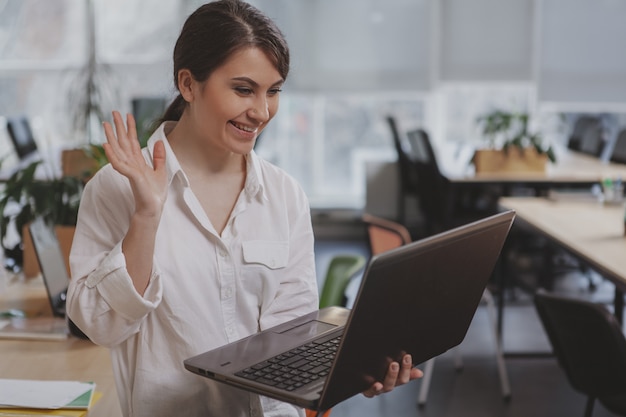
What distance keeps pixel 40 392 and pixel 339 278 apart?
101 centimetres

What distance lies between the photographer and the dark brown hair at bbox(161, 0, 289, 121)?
158 centimetres

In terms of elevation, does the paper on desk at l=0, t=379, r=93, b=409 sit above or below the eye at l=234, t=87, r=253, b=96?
below

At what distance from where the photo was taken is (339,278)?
2.60 m

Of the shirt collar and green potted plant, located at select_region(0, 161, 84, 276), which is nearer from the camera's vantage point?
the shirt collar

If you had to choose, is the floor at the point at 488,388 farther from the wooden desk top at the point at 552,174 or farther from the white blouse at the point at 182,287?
the white blouse at the point at 182,287

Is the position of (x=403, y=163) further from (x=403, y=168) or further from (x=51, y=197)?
(x=51, y=197)

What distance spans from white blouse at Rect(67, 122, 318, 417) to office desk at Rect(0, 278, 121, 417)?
0.27m

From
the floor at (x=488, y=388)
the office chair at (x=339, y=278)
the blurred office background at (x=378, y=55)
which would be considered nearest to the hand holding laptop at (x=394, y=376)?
the office chair at (x=339, y=278)

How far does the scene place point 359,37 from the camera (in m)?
7.28

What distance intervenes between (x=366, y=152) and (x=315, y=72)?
31.8 inches

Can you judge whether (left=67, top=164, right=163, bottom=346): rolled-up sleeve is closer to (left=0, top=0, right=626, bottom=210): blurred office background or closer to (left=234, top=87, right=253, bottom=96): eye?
(left=234, top=87, right=253, bottom=96): eye

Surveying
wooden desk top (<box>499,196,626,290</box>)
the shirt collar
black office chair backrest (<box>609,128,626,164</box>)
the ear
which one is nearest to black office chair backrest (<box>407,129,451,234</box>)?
wooden desk top (<box>499,196,626,290</box>)

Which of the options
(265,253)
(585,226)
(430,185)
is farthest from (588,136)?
(265,253)

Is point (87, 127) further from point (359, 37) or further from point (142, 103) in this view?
point (359, 37)
